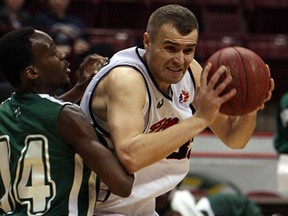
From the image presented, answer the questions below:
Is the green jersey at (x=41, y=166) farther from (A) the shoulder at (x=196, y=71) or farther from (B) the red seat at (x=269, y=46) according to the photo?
(B) the red seat at (x=269, y=46)

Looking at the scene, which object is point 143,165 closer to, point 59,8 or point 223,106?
point 223,106

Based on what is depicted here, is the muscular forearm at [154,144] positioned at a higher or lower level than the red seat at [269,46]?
higher

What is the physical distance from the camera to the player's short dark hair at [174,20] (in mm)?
3857

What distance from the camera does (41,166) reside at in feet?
12.0

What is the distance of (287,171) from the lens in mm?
8000

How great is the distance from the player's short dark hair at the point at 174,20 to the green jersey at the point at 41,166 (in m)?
0.59

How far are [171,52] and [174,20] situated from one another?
0.49 ft

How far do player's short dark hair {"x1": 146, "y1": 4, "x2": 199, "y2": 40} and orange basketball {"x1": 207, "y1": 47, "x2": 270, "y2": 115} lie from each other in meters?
0.21

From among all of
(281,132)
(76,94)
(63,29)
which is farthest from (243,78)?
(63,29)

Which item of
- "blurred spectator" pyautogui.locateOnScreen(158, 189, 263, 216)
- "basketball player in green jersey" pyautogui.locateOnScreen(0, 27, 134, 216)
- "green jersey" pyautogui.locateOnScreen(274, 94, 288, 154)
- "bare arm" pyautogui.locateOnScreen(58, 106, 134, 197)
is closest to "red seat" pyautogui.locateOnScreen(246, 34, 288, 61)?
"green jersey" pyautogui.locateOnScreen(274, 94, 288, 154)

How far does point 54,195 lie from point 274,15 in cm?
882

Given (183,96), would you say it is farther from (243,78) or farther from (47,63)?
(47,63)

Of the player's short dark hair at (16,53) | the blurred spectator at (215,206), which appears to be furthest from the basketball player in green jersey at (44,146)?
A: the blurred spectator at (215,206)

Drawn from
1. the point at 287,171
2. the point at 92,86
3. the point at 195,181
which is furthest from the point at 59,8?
the point at 92,86
